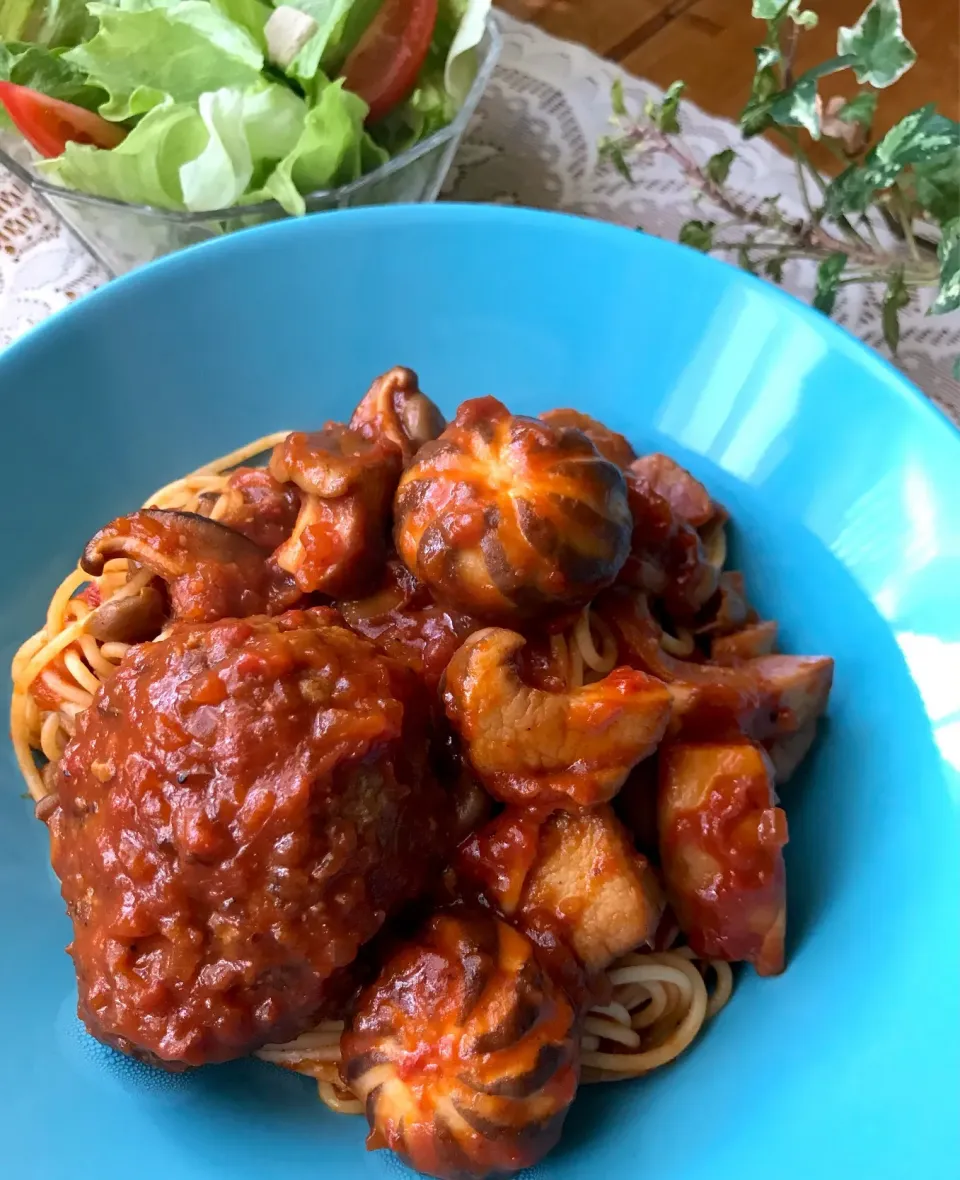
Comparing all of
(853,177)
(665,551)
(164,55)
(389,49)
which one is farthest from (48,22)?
(665,551)

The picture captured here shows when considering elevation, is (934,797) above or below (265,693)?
above

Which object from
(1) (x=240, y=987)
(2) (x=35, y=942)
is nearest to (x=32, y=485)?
(2) (x=35, y=942)

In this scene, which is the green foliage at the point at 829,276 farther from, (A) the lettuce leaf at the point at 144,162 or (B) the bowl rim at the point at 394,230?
(A) the lettuce leaf at the point at 144,162

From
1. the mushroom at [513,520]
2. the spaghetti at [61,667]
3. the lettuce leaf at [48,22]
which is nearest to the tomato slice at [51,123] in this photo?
the lettuce leaf at [48,22]

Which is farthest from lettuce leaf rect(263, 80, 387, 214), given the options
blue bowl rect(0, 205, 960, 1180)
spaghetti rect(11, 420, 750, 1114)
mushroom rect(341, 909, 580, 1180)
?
mushroom rect(341, 909, 580, 1180)

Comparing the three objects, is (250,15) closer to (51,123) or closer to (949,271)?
(51,123)

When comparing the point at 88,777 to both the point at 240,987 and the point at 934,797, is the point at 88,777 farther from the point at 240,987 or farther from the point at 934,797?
the point at 934,797
